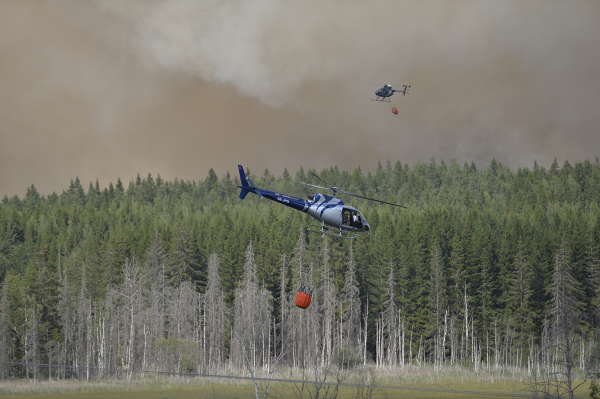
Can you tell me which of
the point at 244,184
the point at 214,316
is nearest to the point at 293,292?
the point at 214,316

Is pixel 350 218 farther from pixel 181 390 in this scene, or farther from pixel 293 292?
pixel 293 292

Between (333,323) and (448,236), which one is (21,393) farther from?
(448,236)

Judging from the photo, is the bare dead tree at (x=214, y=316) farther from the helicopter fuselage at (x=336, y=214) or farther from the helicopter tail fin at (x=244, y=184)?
the helicopter fuselage at (x=336, y=214)

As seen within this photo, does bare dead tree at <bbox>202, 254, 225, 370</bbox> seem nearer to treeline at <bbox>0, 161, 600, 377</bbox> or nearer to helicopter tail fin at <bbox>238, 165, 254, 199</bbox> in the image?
treeline at <bbox>0, 161, 600, 377</bbox>

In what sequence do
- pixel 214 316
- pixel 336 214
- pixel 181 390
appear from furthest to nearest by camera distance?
pixel 214 316
pixel 181 390
pixel 336 214

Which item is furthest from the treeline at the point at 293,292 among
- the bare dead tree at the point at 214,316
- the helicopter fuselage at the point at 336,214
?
the helicopter fuselage at the point at 336,214

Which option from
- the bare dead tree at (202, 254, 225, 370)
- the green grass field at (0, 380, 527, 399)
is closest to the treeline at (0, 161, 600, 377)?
the bare dead tree at (202, 254, 225, 370)

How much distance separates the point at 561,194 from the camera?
649 feet

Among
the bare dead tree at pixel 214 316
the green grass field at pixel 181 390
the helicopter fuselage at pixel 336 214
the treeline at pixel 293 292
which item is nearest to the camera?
the helicopter fuselage at pixel 336 214

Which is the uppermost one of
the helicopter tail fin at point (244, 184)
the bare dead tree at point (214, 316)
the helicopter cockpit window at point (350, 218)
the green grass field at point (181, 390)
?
the helicopter tail fin at point (244, 184)

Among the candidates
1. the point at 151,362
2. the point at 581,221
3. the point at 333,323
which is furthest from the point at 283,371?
the point at 581,221

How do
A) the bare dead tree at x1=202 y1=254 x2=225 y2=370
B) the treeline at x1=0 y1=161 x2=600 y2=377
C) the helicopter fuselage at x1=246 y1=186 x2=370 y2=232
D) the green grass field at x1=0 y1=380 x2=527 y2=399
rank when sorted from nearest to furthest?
the helicopter fuselage at x1=246 y1=186 x2=370 y2=232
the green grass field at x1=0 y1=380 x2=527 y2=399
the treeline at x1=0 y1=161 x2=600 y2=377
the bare dead tree at x1=202 y1=254 x2=225 y2=370

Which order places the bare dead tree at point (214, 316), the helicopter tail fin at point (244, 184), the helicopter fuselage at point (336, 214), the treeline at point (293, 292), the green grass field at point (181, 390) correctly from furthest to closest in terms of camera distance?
the bare dead tree at point (214, 316) → the treeline at point (293, 292) → the green grass field at point (181, 390) → the helicopter tail fin at point (244, 184) → the helicopter fuselage at point (336, 214)

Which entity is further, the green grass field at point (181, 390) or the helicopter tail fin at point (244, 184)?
the green grass field at point (181, 390)
